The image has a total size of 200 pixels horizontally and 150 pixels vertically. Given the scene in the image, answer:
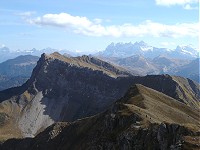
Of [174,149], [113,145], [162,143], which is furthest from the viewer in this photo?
[113,145]

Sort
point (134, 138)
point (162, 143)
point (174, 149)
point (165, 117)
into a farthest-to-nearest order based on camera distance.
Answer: point (165, 117) < point (134, 138) < point (162, 143) < point (174, 149)

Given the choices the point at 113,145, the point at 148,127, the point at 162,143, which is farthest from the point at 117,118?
the point at 162,143

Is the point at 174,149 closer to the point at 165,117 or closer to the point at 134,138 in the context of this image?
the point at 134,138

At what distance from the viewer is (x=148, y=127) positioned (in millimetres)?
135125

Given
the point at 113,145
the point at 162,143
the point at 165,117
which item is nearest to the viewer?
the point at 162,143

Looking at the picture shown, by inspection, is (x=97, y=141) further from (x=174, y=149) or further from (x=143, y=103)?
(x=174, y=149)

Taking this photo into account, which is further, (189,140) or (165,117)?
(165,117)

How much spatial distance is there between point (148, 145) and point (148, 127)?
34.3 ft

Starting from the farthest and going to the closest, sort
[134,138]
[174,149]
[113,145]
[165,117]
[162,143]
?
[165,117], [113,145], [134,138], [162,143], [174,149]

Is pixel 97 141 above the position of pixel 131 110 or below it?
below

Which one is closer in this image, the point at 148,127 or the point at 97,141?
the point at 148,127

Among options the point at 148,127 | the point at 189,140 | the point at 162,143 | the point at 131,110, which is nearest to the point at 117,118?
the point at 131,110

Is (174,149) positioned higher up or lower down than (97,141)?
higher up

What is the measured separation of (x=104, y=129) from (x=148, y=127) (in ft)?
132
